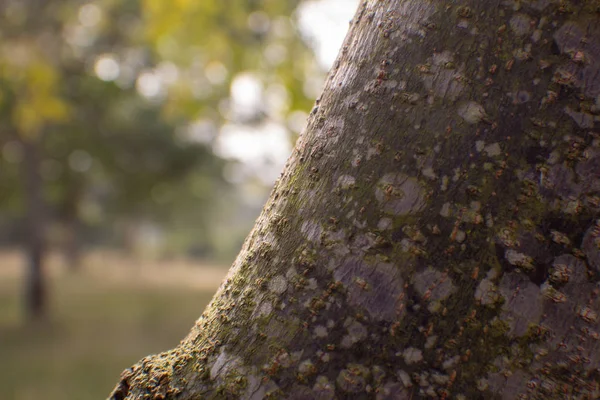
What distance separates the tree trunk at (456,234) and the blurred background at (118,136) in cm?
37

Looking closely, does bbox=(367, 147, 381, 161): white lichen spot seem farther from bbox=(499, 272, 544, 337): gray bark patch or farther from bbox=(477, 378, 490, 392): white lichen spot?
bbox=(477, 378, 490, 392): white lichen spot

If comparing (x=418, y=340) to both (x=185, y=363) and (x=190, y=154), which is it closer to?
(x=185, y=363)

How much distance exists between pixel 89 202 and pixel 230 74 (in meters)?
21.7

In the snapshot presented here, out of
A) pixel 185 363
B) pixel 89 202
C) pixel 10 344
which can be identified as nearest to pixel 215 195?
pixel 89 202

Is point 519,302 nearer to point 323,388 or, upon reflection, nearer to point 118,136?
point 323,388

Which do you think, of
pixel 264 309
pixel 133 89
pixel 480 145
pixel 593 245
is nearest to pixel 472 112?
pixel 480 145

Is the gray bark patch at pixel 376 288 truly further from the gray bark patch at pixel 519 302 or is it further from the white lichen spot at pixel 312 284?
the gray bark patch at pixel 519 302

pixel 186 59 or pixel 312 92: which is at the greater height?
pixel 186 59

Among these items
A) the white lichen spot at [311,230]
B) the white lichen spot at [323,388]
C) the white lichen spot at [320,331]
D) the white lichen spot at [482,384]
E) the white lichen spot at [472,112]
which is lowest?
the white lichen spot at [482,384]

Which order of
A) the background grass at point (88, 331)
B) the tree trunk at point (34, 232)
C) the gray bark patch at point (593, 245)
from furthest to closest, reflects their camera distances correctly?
the tree trunk at point (34, 232), the background grass at point (88, 331), the gray bark patch at point (593, 245)

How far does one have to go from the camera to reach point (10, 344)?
9.87 meters

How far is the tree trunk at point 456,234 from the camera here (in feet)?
2.86

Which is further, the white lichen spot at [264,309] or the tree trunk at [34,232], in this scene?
the tree trunk at [34,232]

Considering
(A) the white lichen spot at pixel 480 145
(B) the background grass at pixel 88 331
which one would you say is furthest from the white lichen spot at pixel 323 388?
(B) the background grass at pixel 88 331
